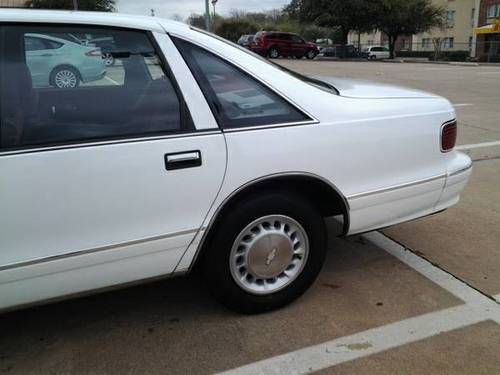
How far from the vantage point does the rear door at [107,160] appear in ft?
7.36

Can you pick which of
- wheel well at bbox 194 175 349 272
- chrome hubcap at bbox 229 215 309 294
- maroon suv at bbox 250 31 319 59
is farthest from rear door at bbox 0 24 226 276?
maroon suv at bbox 250 31 319 59

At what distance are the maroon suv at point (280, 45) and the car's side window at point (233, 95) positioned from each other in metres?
32.7

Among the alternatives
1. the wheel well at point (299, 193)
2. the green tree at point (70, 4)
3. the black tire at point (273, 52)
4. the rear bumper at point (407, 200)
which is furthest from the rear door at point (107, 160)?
the black tire at point (273, 52)

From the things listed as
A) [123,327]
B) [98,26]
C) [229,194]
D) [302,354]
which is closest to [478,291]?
[302,354]

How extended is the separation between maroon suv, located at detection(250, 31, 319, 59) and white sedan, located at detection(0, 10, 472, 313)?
32.6 meters

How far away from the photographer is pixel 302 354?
105 inches

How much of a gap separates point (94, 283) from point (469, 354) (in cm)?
193

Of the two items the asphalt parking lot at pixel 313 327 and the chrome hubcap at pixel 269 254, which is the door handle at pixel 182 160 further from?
the asphalt parking lot at pixel 313 327

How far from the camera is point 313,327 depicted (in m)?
2.90

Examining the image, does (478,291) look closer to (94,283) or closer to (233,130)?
(233,130)

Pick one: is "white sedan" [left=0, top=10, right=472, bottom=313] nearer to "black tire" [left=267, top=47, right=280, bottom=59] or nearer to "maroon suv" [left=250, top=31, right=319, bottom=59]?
"maroon suv" [left=250, top=31, right=319, bottom=59]

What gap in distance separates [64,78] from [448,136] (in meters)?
2.35

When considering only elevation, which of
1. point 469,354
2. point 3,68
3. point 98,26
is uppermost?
point 98,26

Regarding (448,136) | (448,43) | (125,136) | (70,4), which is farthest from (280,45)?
(448,43)
